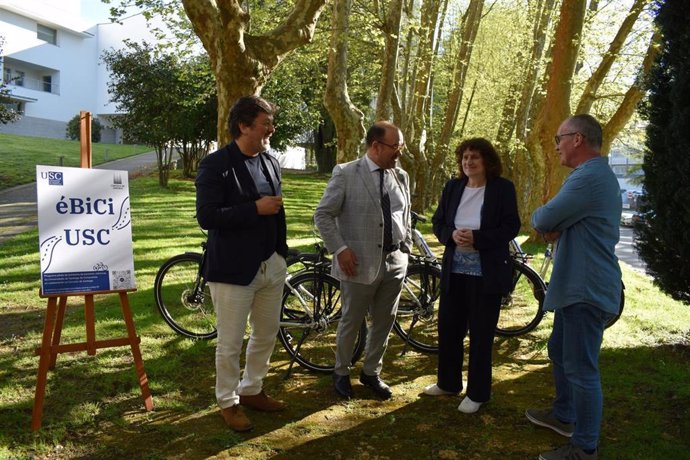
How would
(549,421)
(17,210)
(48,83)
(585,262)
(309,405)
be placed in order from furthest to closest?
(48,83) → (17,210) → (309,405) → (549,421) → (585,262)

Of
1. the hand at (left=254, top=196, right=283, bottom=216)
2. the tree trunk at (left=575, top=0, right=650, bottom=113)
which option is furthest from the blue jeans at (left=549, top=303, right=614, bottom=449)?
the tree trunk at (left=575, top=0, right=650, bottom=113)

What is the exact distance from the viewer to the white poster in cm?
409

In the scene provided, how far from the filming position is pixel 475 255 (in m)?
4.40

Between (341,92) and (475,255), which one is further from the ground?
(341,92)

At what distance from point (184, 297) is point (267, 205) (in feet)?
9.38

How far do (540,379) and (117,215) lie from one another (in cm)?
385

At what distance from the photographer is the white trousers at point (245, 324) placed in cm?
388

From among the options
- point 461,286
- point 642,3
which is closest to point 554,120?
point 642,3

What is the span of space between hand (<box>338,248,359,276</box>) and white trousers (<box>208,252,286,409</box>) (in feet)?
1.45

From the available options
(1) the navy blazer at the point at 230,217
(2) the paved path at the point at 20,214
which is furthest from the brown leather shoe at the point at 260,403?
(2) the paved path at the point at 20,214

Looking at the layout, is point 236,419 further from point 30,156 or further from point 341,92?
point 30,156

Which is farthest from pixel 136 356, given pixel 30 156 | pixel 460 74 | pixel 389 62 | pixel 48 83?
pixel 48 83

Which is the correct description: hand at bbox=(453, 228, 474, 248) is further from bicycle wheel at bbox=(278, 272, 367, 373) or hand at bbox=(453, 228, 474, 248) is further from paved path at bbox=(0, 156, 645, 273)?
paved path at bbox=(0, 156, 645, 273)

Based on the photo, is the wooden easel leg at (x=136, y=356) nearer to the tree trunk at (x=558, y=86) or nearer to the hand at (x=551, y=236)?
the hand at (x=551, y=236)
